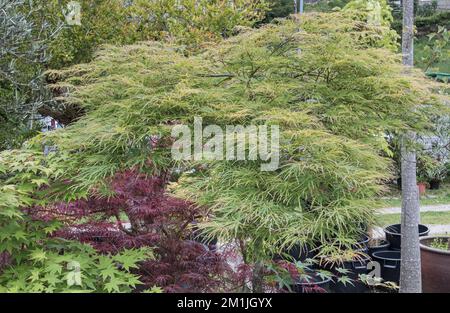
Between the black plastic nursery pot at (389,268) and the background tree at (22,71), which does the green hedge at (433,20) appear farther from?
the background tree at (22,71)

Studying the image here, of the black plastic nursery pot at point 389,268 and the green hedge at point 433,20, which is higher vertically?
the green hedge at point 433,20

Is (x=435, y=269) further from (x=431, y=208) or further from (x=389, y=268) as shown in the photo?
(x=431, y=208)

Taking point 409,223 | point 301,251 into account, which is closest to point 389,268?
point 409,223

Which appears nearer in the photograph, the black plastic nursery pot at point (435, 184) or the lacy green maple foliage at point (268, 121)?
the lacy green maple foliage at point (268, 121)

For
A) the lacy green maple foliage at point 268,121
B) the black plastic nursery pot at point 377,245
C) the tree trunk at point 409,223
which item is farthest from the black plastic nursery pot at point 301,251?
the black plastic nursery pot at point 377,245

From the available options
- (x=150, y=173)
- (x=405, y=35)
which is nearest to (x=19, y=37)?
(x=150, y=173)

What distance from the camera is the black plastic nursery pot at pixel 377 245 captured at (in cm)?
393

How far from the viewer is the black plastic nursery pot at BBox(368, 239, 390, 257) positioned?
3932 millimetres

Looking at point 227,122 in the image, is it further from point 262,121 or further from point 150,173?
point 150,173

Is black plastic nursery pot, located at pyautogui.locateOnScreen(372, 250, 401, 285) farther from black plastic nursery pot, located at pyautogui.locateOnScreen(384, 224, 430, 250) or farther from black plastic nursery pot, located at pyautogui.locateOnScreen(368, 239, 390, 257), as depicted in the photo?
black plastic nursery pot, located at pyautogui.locateOnScreen(384, 224, 430, 250)

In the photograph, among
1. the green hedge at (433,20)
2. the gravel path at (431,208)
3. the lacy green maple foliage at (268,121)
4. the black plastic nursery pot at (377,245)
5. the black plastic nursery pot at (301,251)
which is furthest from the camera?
the green hedge at (433,20)

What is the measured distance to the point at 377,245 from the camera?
165 inches

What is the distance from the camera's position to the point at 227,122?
1.95 m

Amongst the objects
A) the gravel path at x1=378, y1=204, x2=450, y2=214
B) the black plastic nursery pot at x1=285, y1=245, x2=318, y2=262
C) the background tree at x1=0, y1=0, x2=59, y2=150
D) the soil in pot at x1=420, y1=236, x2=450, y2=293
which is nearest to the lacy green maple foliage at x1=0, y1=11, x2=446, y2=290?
the black plastic nursery pot at x1=285, y1=245, x2=318, y2=262
